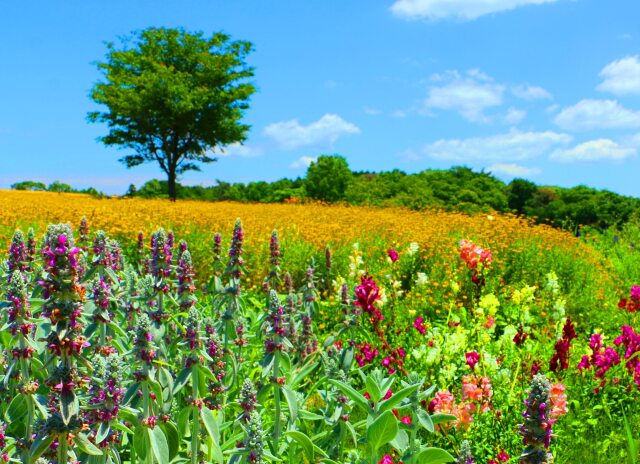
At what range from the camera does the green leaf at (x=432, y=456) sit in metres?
2.01

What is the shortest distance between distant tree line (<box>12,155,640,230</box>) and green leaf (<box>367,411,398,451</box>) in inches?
635

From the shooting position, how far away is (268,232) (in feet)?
35.9

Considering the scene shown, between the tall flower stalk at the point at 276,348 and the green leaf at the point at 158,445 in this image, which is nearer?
the green leaf at the point at 158,445

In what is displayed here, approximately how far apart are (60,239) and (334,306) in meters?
6.28

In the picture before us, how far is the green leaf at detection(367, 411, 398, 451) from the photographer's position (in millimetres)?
1975

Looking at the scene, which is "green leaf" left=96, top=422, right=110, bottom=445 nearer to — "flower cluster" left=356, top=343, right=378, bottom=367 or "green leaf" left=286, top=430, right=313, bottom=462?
A: "green leaf" left=286, top=430, right=313, bottom=462

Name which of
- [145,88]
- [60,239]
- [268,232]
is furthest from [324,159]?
[60,239]

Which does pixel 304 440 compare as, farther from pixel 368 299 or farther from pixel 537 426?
pixel 368 299

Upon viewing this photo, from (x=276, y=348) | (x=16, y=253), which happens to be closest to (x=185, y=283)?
(x=276, y=348)

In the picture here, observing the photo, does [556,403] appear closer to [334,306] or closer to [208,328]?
[208,328]

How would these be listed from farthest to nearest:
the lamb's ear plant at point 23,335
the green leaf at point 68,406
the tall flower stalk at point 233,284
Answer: the tall flower stalk at point 233,284 → the lamb's ear plant at point 23,335 → the green leaf at point 68,406

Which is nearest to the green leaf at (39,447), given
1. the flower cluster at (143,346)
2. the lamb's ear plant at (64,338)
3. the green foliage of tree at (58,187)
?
the lamb's ear plant at (64,338)

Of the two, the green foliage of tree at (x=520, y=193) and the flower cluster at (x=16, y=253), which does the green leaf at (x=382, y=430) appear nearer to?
the flower cluster at (x=16, y=253)

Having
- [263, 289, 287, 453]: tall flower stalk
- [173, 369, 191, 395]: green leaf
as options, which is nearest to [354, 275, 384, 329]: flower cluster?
[263, 289, 287, 453]: tall flower stalk
